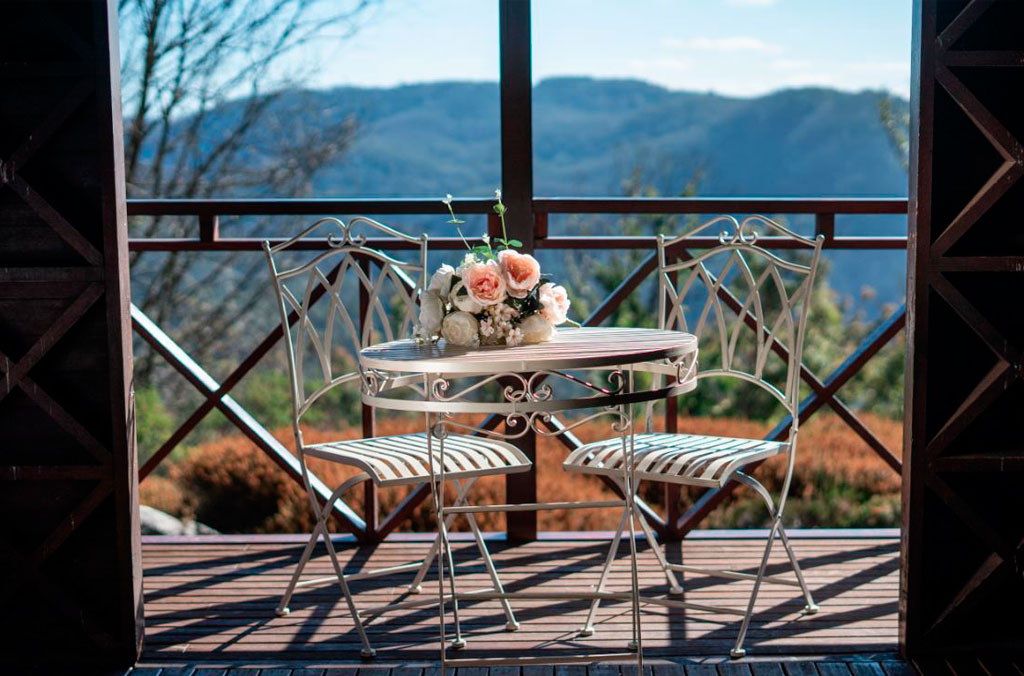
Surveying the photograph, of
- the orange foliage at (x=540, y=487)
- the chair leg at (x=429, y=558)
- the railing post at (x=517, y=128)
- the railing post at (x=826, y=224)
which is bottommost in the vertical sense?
the orange foliage at (x=540, y=487)

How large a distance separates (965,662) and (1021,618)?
0.67 ft

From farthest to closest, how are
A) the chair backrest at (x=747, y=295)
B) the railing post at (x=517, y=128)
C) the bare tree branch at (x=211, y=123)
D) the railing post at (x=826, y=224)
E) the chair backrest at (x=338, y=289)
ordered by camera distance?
1. the bare tree branch at (x=211, y=123)
2. the railing post at (x=826, y=224)
3. the railing post at (x=517, y=128)
4. the chair backrest at (x=338, y=289)
5. the chair backrest at (x=747, y=295)

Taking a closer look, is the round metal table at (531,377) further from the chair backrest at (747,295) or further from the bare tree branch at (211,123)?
the bare tree branch at (211,123)

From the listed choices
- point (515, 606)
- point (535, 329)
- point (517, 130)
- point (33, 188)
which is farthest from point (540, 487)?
point (33, 188)

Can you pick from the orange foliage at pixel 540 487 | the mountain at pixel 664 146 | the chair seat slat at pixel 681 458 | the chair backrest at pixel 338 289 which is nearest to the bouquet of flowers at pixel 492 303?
the chair backrest at pixel 338 289

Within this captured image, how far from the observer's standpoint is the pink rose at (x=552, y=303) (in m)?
2.46

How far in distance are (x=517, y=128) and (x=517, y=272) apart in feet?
3.44

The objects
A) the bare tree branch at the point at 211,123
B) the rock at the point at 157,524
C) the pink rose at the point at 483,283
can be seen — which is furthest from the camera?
the bare tree branch at the point at 211,123

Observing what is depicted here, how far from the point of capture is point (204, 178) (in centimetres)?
858

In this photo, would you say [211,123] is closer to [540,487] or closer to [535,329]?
[540,487]

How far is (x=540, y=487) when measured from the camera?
5.31 meters

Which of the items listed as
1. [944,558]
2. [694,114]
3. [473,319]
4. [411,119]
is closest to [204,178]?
[411,119]

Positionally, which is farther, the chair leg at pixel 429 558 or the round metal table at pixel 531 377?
the chair leg at pixel 429 558

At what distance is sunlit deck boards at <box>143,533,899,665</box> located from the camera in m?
2.57
